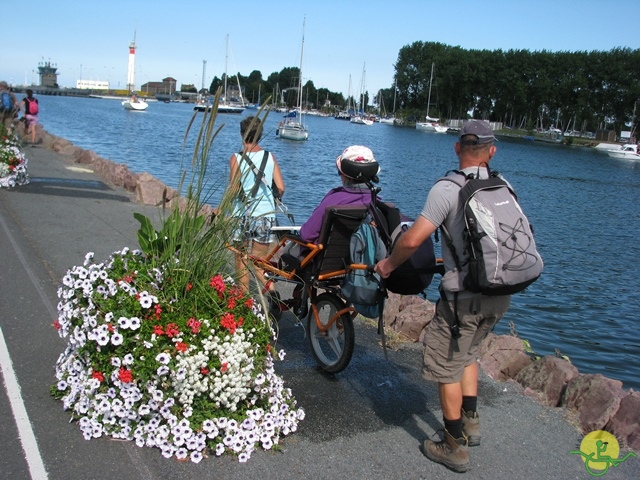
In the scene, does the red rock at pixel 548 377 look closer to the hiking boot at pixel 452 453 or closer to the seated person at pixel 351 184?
the hiking boot at pixel 452 453

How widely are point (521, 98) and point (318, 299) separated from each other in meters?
125

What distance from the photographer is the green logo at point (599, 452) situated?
4.62m

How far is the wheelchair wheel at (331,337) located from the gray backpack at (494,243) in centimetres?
152

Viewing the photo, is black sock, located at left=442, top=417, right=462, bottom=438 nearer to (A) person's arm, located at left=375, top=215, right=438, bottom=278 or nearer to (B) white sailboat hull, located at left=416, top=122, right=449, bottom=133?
(A) person's arm, located at left=375, top=215, right=438, bottom=278

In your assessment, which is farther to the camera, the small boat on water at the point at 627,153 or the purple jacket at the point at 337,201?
the small boat on water at the point at 627,153

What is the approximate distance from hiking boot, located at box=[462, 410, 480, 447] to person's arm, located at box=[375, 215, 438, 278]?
1121mm

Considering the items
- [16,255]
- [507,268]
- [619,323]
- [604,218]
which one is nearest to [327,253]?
[507,268]

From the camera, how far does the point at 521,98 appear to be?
401 ft

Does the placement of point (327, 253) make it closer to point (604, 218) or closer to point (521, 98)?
point (604, 218)

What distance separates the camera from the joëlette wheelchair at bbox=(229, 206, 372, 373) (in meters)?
5.41

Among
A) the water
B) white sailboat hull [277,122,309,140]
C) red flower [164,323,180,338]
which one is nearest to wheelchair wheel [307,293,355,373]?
the water

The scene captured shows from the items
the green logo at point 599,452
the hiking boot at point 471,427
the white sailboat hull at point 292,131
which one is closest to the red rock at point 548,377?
the green logo at point 599,452

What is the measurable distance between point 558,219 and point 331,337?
75.9ft

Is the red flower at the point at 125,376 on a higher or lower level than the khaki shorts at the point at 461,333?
lower
